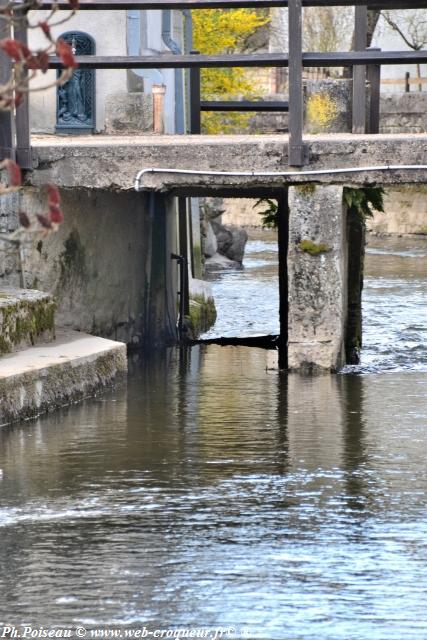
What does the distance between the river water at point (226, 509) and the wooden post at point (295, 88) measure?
181 cm

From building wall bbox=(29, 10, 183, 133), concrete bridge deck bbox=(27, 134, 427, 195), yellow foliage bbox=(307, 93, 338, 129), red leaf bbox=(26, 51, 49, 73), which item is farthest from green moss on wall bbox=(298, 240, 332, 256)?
red leaf bbox=(26, 51, 49, 73)

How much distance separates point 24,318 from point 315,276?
2.38 metres

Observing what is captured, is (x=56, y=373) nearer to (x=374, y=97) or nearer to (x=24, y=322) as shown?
(x=24, y=322)

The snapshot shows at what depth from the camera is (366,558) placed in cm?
618

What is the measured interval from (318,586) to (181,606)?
0.60 meters

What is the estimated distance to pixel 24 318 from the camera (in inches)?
408

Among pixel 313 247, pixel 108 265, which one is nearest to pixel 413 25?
pixel 108 265

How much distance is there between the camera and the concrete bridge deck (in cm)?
1116

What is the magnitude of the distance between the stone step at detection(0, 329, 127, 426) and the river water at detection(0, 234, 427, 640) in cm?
13

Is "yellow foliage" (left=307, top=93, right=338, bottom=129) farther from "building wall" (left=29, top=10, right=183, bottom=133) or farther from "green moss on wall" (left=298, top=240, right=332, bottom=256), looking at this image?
"green moss on wall" (left=298, top=240, right=332, bottom=256)

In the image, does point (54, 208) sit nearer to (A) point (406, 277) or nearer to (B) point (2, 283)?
(B) point (2, 283)

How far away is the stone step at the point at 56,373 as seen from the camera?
9250 millimetres

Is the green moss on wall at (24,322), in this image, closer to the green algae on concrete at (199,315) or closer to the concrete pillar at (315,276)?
the concrete pillar at (315,276)

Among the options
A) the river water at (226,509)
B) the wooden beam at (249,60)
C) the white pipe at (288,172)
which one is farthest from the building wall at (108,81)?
the river water at (226,509)
